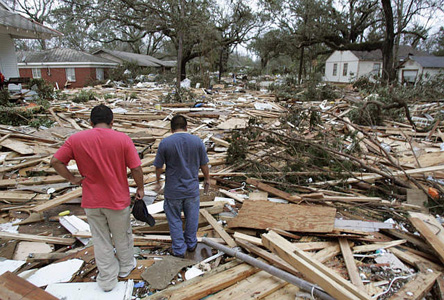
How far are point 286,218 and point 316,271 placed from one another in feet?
4.29

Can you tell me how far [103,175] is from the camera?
263cm

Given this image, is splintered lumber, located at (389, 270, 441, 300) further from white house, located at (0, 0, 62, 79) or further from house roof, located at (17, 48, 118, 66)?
house roof, located at (17, 48, 118, 66)

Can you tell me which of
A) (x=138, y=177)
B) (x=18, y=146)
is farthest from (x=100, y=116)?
(x=18, y=146)

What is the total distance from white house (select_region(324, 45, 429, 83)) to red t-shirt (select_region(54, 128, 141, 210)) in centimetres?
3087

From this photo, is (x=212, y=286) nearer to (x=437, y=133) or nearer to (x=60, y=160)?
(x=60, y=160)

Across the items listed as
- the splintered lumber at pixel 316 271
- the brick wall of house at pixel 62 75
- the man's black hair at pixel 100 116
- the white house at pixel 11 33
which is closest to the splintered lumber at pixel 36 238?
the man's black hair at pixel 100 116

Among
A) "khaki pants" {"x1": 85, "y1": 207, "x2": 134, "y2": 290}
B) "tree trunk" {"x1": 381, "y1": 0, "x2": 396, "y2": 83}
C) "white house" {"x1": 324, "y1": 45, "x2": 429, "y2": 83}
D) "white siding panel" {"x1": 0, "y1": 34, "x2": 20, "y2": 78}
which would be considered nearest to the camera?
"khaki pants" {"x1": 85, "y1": 207, "x2": 134, "y2": 290}

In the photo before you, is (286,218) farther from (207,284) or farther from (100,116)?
(100,116)

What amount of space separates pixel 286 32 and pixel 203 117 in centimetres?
1943

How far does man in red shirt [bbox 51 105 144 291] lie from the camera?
257cm

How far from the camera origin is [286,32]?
26344mm

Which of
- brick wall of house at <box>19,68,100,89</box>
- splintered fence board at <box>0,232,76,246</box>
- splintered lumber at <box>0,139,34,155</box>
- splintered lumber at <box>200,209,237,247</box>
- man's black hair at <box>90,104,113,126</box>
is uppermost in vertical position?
brick wall of house at <box>19,68,100,89</box>

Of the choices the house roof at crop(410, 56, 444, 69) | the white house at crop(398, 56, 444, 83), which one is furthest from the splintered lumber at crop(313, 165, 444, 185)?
the house roof at crop(410, 56, 444, 69)

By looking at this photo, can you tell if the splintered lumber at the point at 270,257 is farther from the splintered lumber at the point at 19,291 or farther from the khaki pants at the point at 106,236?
the splintered lumber at the point at 19,291
